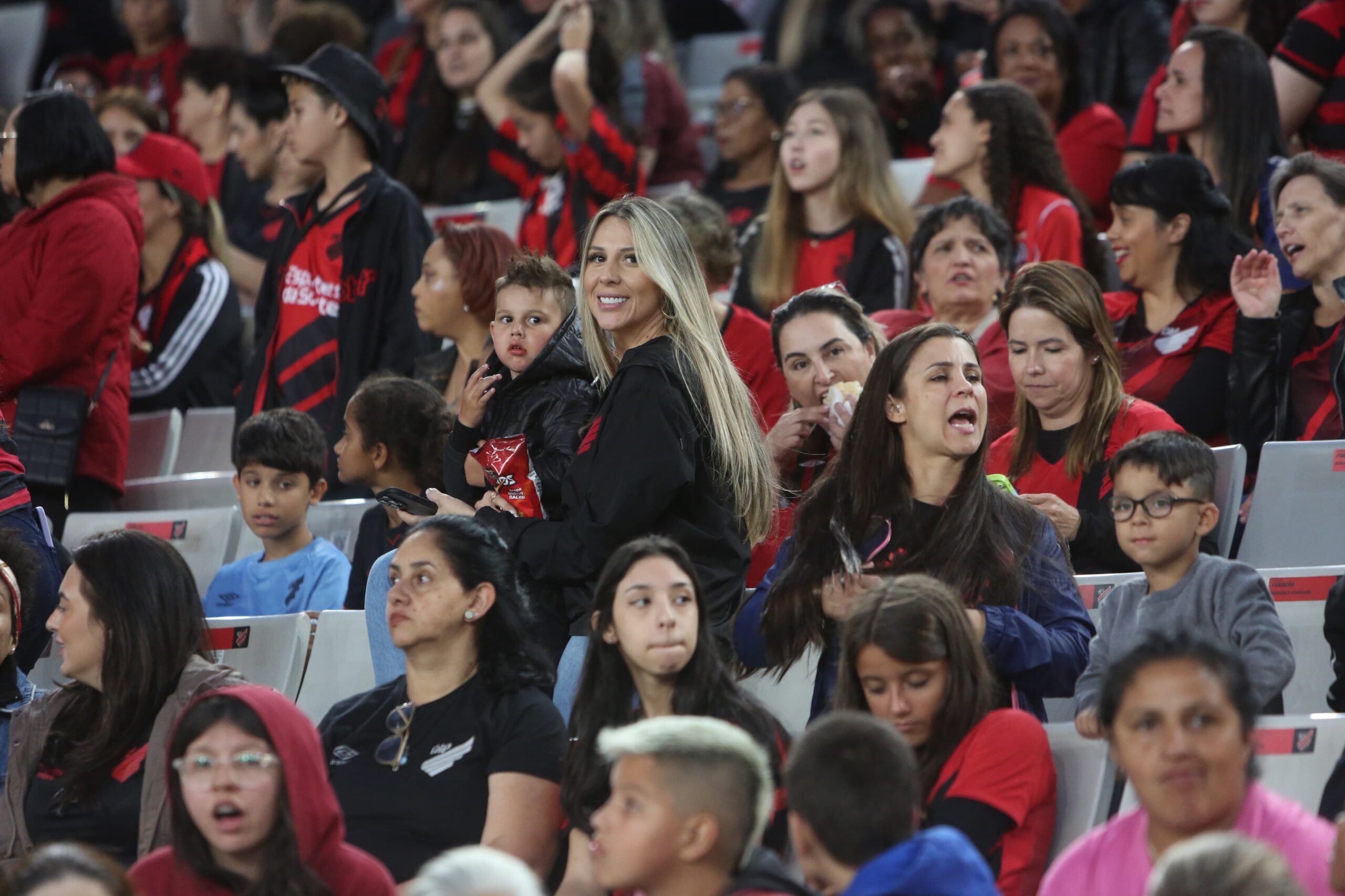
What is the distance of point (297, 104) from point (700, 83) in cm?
368

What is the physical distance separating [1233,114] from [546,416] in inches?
108

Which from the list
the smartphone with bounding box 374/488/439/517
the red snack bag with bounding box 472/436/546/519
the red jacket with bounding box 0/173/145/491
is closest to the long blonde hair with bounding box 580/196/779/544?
the red snack bag with bounding box 472/436/546/519

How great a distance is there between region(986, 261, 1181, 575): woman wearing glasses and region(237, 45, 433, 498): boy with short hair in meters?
2.08

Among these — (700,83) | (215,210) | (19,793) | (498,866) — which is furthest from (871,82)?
(498,866)

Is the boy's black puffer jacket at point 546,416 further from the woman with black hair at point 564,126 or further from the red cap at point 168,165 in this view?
the red cap at point 168,165

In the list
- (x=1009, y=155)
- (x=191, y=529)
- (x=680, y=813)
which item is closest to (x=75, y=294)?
(x=191, y=529)

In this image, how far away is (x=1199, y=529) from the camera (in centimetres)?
344

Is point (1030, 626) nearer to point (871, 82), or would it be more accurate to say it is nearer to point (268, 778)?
point (268, 778)

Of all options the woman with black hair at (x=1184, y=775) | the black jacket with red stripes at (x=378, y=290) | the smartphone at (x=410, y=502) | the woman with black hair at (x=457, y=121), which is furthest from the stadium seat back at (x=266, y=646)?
the woman with black hair at (x=457, y=121)

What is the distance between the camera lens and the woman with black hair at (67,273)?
505cm

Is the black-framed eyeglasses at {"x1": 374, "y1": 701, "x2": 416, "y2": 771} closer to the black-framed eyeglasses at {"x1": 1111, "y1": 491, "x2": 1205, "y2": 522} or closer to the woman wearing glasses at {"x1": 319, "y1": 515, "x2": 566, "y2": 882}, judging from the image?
the woman wearing glasses at {"x1": 319, "y1": 515, "x2": 566, "y2": 882}

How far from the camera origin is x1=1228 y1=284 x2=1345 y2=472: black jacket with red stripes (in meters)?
4.45

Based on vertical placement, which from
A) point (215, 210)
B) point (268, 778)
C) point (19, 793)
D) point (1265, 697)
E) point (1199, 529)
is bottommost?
point (19, 793)

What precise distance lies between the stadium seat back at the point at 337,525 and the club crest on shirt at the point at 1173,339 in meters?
2.26
